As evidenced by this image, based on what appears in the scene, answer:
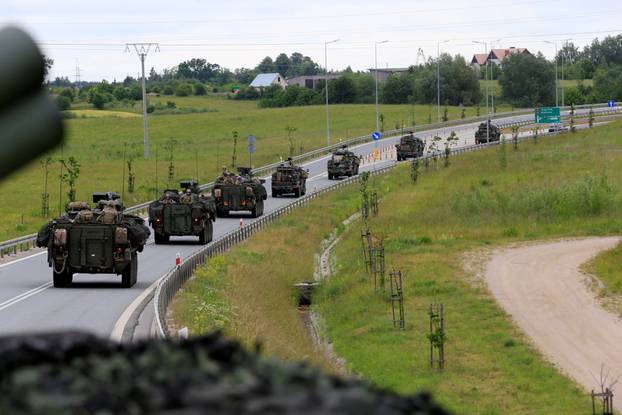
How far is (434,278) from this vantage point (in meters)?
45.0

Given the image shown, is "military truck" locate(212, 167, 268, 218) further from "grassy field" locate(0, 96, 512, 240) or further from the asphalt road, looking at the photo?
the asphalt road

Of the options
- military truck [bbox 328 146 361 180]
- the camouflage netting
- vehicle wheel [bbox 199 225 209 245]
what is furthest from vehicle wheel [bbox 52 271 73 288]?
military truck [bbox 328 146 361 180]

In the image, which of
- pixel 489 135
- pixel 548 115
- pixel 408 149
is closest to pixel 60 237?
pixel 408 149

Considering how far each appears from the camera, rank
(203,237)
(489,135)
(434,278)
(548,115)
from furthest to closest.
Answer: (489,135) < (548,115) < (203,237) < (434,278)

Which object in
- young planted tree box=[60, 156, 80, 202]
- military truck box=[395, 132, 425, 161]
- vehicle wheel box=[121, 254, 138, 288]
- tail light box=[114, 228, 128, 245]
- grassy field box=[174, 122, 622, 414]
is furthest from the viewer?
military truck box=[395, 132, 425, 161]

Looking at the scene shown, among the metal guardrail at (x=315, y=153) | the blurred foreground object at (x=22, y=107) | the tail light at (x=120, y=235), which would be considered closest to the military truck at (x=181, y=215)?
the metal guardrail at (x=315, y=153)

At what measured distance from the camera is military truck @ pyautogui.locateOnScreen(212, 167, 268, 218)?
188 feet

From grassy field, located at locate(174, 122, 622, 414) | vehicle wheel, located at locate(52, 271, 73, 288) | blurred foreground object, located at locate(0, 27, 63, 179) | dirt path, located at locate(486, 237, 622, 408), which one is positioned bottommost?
dirt path, located at locate(486, 237, 622, 408)

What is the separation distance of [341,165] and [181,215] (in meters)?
36.7

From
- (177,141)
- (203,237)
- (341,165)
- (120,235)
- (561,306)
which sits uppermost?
(120,235)

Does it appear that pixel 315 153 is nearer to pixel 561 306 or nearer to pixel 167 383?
pixel 561 306

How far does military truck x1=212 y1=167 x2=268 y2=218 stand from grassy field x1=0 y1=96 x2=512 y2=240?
Answer: 7423 mm

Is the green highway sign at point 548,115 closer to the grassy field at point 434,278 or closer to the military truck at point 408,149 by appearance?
the military truck at point 408,149

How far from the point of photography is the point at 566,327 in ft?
121
